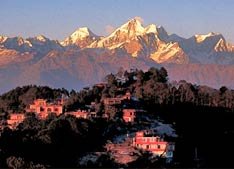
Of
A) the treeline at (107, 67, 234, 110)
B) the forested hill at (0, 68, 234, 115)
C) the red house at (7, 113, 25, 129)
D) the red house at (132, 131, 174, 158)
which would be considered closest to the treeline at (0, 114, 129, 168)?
the red house at (132, 131, 174, 158)

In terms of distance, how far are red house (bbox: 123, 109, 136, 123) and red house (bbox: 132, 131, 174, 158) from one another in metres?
3.88

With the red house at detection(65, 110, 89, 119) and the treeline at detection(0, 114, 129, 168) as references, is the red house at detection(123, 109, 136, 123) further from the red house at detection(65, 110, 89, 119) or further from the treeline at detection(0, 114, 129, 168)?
the red house at detection(65, 110, 89, 119)

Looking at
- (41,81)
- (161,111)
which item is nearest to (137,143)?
(161,111)

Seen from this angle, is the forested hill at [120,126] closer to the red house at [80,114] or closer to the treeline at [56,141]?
the treeline at [56,141]

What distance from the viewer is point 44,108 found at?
4719cm

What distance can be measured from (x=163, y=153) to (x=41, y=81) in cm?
11349

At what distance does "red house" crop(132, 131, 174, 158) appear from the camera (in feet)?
125

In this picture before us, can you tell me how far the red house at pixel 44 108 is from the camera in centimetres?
4578

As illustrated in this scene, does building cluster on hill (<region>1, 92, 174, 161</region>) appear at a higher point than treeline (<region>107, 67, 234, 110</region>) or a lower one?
lower

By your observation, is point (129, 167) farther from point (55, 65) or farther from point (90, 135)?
point (55, 65)

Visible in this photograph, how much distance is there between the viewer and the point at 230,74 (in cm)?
16012

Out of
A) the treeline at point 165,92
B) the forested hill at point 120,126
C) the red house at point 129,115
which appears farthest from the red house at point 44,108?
the treeline at point 165,92

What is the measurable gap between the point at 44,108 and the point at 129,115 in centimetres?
629

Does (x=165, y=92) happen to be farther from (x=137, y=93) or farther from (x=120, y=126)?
(x=120, y=126)
